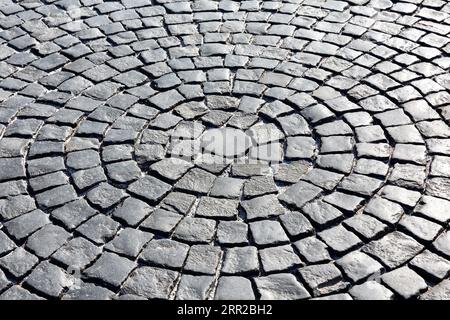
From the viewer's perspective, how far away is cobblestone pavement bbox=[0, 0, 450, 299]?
3592mm

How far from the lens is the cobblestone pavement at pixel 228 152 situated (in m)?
3.59

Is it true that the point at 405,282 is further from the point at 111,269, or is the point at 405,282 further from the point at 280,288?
the point at 111,269

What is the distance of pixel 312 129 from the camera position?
466 cm

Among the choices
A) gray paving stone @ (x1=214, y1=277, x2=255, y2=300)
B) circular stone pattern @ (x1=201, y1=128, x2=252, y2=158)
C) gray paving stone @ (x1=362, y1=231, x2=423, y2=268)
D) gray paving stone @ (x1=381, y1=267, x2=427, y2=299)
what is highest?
circular stone pattern @ (x1=201, y1=128, x2=252, y2=158)

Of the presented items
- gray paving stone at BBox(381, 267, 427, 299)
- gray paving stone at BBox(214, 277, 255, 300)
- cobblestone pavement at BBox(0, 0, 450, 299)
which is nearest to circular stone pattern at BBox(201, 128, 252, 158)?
cobblestone pavement at BBox(0, 0, 450, 299)

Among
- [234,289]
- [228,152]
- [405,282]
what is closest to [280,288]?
[234,289]

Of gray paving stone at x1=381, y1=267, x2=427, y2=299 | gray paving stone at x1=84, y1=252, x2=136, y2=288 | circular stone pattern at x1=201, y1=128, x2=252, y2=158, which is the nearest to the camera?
gray paving stone at x1=381, y1=267, x2=427, y2=299

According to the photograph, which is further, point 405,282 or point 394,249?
point 394,249

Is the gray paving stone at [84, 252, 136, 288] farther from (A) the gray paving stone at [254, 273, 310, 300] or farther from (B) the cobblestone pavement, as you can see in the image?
(A) the gray paving stone at [254, 273, 310, 300]

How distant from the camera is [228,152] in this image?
447cm

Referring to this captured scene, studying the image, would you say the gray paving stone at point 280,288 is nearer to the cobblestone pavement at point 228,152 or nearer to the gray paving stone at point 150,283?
the cobblestone pavement at point 228,152

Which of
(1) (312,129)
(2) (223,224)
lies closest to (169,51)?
(1) (312,129)

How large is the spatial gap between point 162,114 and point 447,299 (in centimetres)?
268
